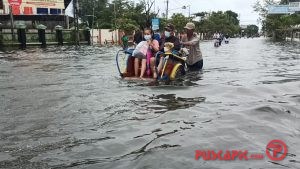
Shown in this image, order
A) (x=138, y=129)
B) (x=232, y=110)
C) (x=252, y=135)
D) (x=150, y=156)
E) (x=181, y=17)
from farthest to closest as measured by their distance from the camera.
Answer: (x=181, y=17) < (x=232, y=110) < (x=138, y=129) < (x=252, y=135) < (x=150, y=156)

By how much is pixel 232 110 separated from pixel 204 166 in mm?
2557

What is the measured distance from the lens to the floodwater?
12.5 ft

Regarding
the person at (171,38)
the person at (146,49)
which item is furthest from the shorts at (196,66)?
the person at (146,49)

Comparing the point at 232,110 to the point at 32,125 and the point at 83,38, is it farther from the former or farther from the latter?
the point at 83,38

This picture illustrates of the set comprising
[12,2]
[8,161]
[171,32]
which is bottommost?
[8,161]

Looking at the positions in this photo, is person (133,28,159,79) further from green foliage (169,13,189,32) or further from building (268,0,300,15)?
green foliage (169,13,189,32)

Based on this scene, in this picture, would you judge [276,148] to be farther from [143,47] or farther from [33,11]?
[33,11]

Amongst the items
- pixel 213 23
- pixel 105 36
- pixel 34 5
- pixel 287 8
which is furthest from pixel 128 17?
pixel 213 23

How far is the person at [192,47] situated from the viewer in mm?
10734

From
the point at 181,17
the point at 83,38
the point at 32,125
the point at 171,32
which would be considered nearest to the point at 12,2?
the point at 83,38

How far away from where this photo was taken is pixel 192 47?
433 inches

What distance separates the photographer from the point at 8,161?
376 centimetres

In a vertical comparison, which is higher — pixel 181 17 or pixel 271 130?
pixel 181 17

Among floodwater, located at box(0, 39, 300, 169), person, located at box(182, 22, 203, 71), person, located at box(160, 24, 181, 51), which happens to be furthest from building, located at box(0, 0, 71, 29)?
floodwater, located at box(0, 39, 300, 169)
